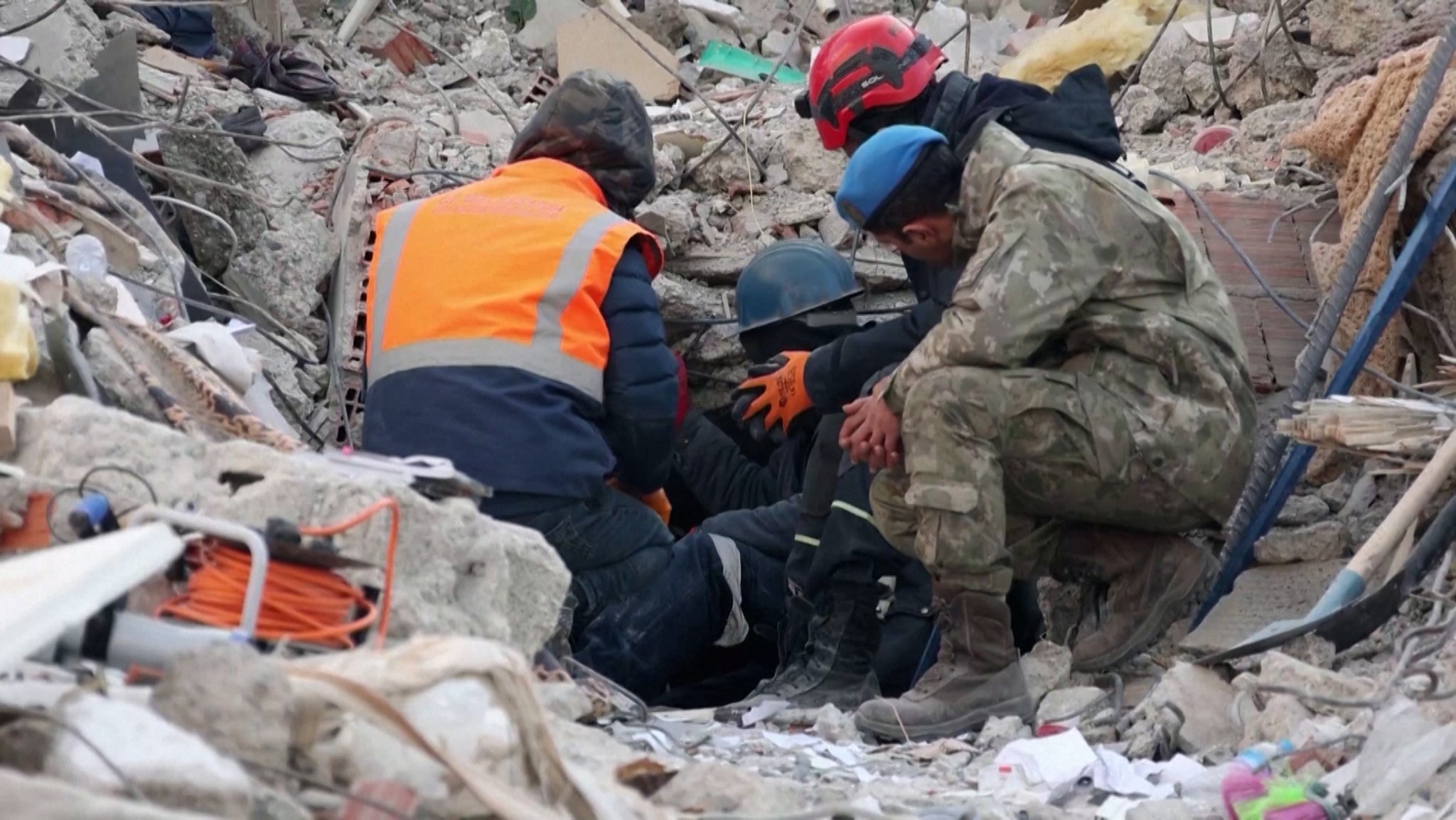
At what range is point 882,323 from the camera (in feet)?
17.9

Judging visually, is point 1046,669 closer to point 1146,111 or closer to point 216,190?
point 216,190

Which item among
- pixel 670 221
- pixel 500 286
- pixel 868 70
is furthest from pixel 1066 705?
pixel 670 221

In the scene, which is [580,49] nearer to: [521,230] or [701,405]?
[701,405]

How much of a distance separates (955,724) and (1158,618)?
0.75 meters

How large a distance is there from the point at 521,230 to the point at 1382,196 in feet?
7.76

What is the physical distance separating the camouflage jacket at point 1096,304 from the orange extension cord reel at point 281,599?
2.17 meters

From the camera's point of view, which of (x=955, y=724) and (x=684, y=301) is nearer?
(x=955, y=724)

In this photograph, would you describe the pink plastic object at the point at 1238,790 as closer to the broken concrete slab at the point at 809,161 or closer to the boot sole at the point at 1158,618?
the boot sole at the point at 1158,618

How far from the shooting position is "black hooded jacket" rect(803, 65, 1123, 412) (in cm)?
512

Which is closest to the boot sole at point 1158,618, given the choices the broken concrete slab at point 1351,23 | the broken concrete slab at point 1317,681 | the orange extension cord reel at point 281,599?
the broken concrete slab at point 1317,681

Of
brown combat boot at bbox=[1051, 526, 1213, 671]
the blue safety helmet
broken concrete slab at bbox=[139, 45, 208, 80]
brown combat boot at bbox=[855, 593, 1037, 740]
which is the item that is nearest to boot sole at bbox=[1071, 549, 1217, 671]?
brown combat boot at bbox=[1051, 526, 1213, 671]

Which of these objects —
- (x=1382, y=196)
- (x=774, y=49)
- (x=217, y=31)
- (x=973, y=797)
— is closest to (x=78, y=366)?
(x=973, y=797)

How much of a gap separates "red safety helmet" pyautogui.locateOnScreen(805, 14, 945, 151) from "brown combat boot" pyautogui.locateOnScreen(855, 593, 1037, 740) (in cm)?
170

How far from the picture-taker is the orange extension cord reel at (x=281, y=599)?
2.55m
